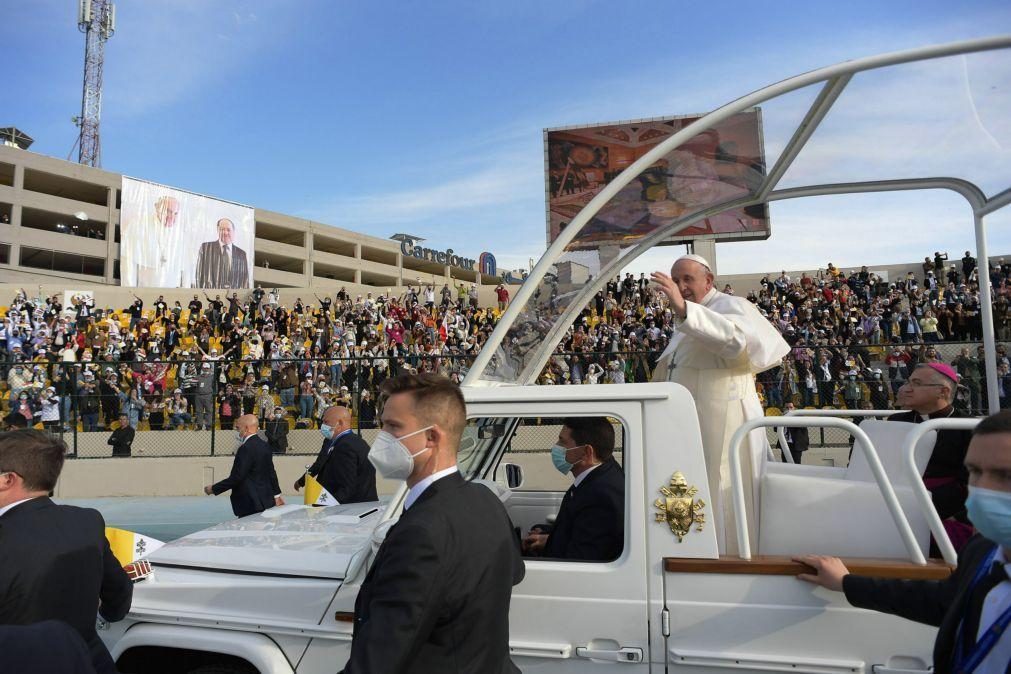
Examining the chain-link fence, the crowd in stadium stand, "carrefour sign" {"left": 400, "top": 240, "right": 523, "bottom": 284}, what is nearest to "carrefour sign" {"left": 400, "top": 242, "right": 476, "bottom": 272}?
"carrefour sign" {"left": 400, "top": 240, "right": 523, "bottom": 284}

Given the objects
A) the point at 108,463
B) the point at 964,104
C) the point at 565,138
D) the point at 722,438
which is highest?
the point at 565,138

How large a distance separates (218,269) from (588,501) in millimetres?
56632

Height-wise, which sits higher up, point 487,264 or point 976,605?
point 487,264

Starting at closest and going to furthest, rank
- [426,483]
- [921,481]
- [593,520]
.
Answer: [426,483], [921,481], [593,520]

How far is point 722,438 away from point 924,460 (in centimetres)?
84

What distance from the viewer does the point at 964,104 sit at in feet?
10.3

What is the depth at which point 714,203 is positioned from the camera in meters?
4.12

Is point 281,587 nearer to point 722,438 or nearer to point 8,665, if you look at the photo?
point 8,665

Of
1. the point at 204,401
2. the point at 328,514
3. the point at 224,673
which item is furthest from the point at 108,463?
the point at 224,673

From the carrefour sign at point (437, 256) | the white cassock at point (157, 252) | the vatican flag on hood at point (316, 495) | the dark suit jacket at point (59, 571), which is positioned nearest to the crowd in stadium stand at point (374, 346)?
the vatican flag on hood at point (316, 495)

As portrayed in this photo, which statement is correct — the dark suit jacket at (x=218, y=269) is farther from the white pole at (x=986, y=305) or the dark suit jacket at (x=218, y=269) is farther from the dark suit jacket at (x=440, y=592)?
the dark suit jacket at (x=440, y=592)

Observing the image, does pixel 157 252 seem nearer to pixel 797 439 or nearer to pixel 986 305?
pixel 797 439

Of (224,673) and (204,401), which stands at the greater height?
(204,401)

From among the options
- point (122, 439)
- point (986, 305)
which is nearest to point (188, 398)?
point (122, 439)
